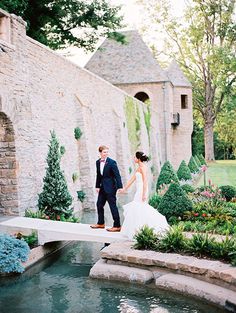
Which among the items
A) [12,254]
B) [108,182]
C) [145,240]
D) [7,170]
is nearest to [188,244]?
[145,240]

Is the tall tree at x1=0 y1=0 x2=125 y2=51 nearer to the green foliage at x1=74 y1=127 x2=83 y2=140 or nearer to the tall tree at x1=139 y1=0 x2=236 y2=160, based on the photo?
the green foliage at x1=74 y1=127 x2=83 y2=140

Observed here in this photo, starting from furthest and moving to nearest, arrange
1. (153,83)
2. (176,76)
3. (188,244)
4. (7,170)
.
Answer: (176,76) → (153,83) → (7,170) → (188,244)

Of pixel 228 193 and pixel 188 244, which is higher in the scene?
pixel 228 193

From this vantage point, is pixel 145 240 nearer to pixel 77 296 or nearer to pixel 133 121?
pixel 77 296

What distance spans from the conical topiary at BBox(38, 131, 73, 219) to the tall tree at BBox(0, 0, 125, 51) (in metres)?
8.10

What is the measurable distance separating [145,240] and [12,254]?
8.07ft

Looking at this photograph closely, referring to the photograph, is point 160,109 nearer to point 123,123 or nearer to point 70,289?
point 123,123

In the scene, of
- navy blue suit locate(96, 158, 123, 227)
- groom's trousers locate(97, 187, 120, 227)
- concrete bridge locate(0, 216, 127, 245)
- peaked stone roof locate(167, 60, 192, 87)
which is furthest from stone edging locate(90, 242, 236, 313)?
peaked stone roof locate(167, 60, 192, 87)

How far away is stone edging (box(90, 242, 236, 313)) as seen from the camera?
6.26 metres

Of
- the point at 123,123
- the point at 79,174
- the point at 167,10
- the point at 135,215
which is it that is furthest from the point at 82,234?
the point at 167,10

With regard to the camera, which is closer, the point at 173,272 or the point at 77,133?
the point at 173,272

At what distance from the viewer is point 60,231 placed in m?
8.72

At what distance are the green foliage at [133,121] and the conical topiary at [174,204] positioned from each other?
13430 millimetres

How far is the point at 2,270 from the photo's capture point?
300 inches
